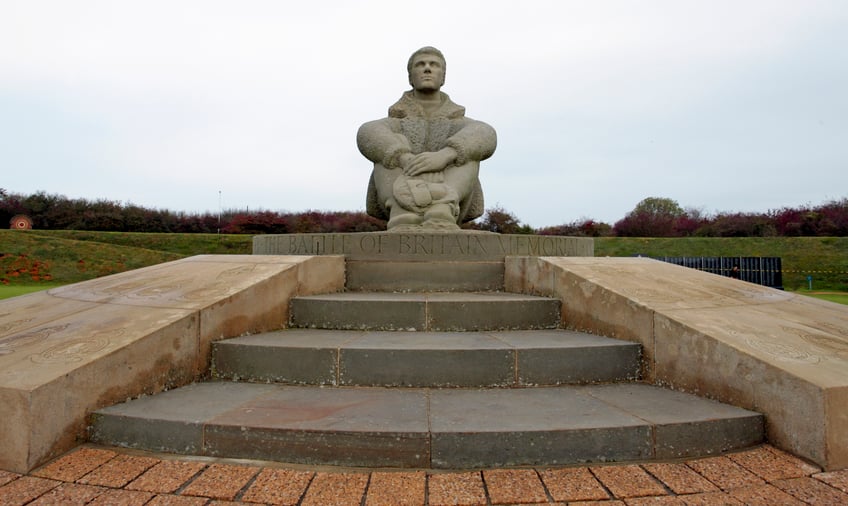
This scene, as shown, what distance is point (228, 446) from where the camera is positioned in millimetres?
2141

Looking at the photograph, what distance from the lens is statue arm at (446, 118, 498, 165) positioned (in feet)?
19.9

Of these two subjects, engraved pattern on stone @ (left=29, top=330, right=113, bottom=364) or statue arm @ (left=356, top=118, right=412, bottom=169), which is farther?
statue arm @ (left=356, top=118, right=412, bottom=169)

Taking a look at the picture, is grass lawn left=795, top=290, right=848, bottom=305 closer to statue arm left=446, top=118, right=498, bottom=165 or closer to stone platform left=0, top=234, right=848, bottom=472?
stone platform left=0, top=234, right=848, bottom=472

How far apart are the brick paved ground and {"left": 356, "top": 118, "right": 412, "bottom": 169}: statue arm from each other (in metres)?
4.62

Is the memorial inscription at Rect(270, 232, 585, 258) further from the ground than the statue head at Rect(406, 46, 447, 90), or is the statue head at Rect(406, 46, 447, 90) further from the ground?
the statue head at Rect(406, 46, 447, 90)

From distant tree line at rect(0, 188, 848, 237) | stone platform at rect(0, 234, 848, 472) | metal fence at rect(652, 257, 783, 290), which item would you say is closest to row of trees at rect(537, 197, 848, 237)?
distant tree line at rect(0, 188, 848, 237)

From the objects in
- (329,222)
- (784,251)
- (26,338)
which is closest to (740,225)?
(784,251)

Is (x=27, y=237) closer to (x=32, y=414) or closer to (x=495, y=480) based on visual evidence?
(x=32, y=414)

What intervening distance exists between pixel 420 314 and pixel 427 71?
4.37 m

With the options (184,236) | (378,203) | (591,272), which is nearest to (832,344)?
(591,272)

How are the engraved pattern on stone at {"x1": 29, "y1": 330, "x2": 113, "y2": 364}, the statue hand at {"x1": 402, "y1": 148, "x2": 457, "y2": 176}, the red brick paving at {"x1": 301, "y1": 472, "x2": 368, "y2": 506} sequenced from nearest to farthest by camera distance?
the red brick paving at {"x1": 301, "y1": 472, "x2": 368, "y2": 506} → the engraved pattern on stone at {"x1": 29, "y1": 330, "x2": 113, "y2": 364} → the statue hand at {"x1": 402, "y1": 148, "x2": 457, "y2": 176}

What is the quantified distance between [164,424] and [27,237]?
60.2 feet

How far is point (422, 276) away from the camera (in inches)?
186

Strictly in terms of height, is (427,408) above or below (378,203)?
below
